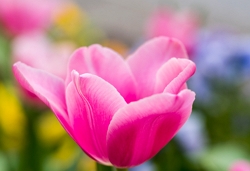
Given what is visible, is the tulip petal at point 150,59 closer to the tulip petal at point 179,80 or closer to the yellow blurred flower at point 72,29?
the tulip petal at point 179,80

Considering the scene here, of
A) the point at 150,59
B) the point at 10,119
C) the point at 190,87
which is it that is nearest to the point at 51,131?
the point at 10,119

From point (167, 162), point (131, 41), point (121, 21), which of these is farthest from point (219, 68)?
point (121, 21)

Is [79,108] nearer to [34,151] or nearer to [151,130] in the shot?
[151,130]

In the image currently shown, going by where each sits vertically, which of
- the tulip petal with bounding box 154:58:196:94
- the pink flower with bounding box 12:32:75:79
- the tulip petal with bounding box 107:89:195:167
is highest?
the tulip petal with bounding box 154:58:196:94

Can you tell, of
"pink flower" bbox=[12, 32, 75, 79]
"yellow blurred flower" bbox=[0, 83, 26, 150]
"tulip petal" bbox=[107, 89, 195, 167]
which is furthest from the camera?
"yellow blurred flower" bbox=[0, 83, 26, 150]

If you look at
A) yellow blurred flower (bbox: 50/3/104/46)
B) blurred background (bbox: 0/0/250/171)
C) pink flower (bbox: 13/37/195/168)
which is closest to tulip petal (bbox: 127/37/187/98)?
pink flower (bbox: 13/37/195/168)

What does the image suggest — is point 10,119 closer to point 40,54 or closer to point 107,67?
point 40,54

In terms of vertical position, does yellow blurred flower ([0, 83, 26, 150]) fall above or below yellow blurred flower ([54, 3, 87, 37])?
below

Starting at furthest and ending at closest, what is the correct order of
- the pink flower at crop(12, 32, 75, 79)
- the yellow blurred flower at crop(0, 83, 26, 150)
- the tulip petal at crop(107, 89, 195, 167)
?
the yellow blurred flower at crop(0, 83, 26, 150) → the pink flower at crop(12, 32, 75, 79) → the tulip petal at crop(107, 89, 195, 167)

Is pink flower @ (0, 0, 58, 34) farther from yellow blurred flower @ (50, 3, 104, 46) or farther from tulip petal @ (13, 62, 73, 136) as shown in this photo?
tulip petal @ (13, 62, 73, 136)
